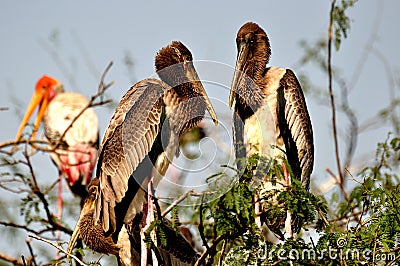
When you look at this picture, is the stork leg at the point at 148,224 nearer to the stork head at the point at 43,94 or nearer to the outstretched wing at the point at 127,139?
the outstretched wing at the point at 127,139

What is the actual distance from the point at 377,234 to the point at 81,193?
284 inches

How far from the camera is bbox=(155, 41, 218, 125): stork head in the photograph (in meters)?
6.38

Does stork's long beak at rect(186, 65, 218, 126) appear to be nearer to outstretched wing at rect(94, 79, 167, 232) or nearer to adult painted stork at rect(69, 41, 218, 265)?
adult painted stork at rect(69, 41, 218, 265)

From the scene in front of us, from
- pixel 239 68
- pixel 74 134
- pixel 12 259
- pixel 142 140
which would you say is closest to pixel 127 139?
pixel 142 140

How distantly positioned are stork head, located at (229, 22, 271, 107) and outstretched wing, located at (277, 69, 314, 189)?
286mm

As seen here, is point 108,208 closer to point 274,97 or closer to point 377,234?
point 274,97

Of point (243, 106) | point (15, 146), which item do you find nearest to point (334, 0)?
point (243, 106)

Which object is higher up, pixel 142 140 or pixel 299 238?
pixel 142 140

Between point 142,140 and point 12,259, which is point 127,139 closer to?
point 142,140

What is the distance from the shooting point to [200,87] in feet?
20.9

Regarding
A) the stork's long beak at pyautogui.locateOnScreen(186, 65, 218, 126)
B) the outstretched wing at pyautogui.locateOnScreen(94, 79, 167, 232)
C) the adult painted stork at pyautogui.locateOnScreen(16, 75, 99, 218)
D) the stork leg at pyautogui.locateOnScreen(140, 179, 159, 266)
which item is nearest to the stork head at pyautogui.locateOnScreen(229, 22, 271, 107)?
the stork's long beak at pyautogui.locateOnScreen(186, 65, 218, 126)

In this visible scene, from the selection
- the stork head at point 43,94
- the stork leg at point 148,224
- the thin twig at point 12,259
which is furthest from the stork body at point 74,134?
the stork leg at point 148,224

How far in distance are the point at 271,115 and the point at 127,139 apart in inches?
49.5

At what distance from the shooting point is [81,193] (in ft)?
37.1
